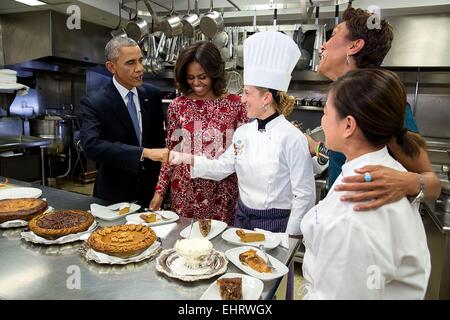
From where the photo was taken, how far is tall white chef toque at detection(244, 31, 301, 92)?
1634mm

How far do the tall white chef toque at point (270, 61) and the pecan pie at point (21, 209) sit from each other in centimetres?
116

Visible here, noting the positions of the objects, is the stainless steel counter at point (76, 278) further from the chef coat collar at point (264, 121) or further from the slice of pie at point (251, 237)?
the chef coat collar at point (264, 121)

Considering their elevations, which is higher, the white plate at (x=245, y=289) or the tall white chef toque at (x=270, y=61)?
the tall white chef toque at (x=270, y=61)

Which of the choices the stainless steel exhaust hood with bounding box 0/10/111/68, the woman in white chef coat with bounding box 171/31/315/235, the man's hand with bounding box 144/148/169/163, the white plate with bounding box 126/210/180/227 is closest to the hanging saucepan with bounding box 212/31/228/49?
the woman in white chef coat with bounding box 171/31/315/235

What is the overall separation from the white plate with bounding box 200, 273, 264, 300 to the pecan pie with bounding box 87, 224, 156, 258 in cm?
32

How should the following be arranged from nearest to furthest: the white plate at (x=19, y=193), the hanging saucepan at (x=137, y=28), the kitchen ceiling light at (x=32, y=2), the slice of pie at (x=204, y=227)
Answer: 1. the slice of pie at (x=204, y=227)
2. the white plate at (x=19, y=193)
3. the hanging saucepan at (x=137, y=28)
4. the kitchen ceiling light at (x=32, y=2)

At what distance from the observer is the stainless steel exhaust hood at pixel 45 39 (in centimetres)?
421

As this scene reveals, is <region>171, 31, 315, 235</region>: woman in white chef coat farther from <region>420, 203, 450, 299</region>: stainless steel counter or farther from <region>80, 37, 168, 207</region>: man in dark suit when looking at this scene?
<region>420, 203, 450, 299</region>: stainless steel counter

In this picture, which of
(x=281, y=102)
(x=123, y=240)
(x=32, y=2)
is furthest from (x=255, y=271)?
(x=32, y=2)

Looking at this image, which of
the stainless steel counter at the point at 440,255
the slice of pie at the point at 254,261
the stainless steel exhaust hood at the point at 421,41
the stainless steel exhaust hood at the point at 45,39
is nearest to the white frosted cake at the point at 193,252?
the slice of pie at the point at 254,261

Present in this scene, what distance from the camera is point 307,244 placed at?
1.04 m

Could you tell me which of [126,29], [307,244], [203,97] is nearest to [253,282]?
[307,244]
